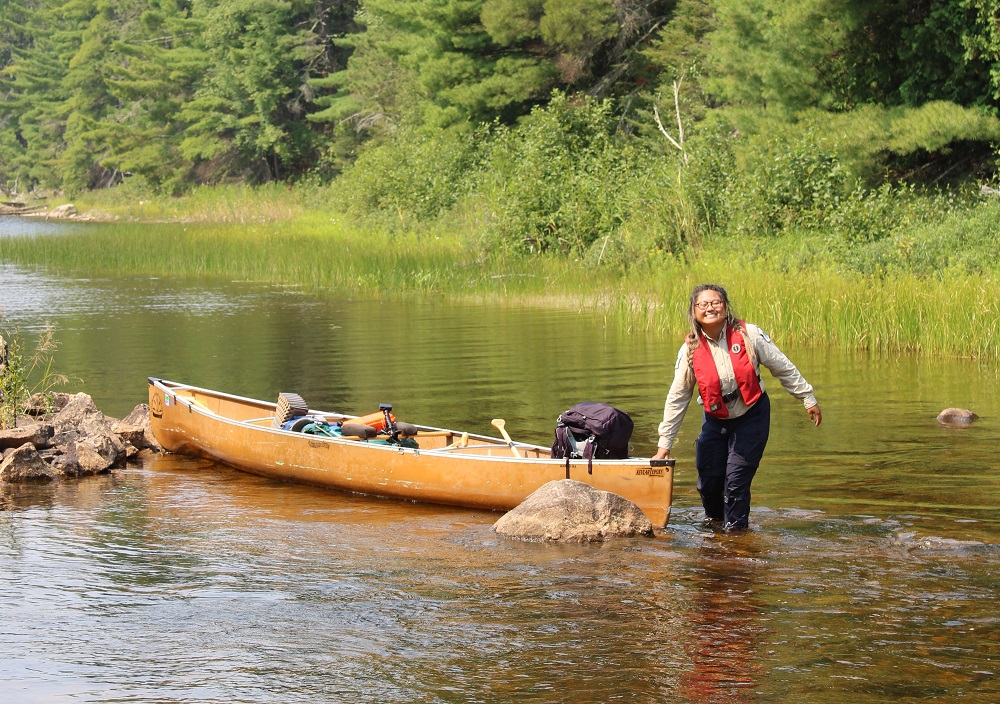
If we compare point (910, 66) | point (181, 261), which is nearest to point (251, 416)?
point (910, 66)

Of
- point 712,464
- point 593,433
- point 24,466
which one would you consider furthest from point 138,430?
point 712,464

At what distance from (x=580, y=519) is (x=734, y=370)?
147cm

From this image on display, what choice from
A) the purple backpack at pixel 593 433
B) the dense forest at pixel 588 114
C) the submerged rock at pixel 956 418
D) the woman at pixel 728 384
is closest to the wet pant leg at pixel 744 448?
the woman at pixel 728 384

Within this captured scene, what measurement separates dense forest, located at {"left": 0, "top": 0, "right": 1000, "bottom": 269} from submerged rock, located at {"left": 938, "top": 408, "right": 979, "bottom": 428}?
6323mm

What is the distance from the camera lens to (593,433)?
29.7 ft

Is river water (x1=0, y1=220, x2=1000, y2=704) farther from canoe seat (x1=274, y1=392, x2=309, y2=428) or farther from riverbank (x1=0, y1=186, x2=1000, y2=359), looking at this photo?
riverbank (x1=0, y1=186, x2=1000, y2=359)

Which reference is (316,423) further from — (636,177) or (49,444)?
(636,177)

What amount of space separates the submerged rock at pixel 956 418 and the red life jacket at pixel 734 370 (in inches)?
188

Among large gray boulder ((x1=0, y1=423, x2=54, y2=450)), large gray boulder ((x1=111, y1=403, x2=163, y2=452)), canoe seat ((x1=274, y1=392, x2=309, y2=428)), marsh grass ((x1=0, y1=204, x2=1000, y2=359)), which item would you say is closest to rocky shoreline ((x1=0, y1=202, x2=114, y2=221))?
marsh grass ((x1=0, y1=204, x2=1000, y2=359))

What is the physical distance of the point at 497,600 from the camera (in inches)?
293

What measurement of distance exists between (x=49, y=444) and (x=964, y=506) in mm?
7754

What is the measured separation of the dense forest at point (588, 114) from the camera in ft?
74.0

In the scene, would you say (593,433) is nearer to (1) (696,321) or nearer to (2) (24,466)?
(1) (696,321)

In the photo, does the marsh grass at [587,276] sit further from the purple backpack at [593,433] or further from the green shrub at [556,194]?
the purple backpack at [593,433]
